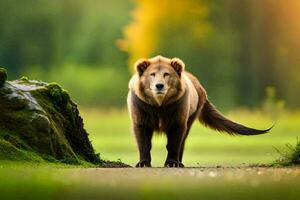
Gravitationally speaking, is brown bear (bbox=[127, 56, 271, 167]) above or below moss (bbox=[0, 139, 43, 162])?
above

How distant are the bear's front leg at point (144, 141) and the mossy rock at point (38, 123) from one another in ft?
2.75

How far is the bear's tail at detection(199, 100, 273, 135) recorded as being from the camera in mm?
10906

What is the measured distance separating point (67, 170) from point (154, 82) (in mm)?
1757

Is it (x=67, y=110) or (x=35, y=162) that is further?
(x=67, y=110)

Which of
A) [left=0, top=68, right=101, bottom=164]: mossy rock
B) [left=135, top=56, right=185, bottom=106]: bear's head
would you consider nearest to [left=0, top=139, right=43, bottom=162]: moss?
[left=0, top=68, right=101, bottom=164]: mossy rock

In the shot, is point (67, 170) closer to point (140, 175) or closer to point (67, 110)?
point (140, 175)

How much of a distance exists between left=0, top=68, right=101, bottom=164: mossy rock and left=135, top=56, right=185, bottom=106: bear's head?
1.21 m

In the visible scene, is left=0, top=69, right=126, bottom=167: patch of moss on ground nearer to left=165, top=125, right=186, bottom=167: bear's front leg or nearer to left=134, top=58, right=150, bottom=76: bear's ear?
left=165, top=125, right=186, bottom=167: bear's front leg

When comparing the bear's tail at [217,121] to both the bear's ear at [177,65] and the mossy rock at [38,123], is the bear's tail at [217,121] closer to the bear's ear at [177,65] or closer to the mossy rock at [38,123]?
the bear's ear at [177,65]

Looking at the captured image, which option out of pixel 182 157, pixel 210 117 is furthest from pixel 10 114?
pixel 210 117

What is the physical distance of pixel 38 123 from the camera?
28.4 ft

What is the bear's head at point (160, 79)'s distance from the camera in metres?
8.81

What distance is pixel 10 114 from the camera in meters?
8.67

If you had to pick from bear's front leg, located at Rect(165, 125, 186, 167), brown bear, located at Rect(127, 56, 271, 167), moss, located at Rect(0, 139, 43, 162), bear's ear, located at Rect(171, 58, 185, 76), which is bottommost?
moss, located at Rect(0, 139, 43, 162)
